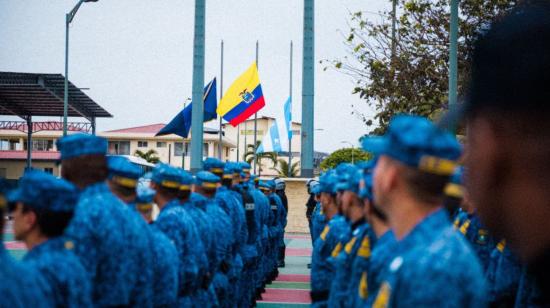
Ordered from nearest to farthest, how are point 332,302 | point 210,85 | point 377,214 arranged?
point 377,214
point 332,302
point 210,85

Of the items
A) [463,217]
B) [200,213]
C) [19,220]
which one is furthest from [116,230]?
[463,217]

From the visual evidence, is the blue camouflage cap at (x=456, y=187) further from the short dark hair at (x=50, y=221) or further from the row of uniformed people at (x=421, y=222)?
the short dark hair at (x=50, y=221)

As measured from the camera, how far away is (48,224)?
139 inches

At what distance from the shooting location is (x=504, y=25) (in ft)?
2.31

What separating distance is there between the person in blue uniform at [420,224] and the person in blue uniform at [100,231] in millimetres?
2254

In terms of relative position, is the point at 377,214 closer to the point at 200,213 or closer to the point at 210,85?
the point at 200,213

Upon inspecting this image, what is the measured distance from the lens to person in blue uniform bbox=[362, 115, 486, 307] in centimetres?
198

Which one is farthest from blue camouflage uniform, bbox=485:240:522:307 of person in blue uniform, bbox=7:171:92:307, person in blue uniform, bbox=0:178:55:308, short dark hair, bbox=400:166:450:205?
person in blue uniform, bbox=0:178:55:308

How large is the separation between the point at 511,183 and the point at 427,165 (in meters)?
1.50

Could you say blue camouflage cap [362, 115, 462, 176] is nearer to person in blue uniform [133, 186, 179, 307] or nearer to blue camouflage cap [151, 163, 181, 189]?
person in blue uniform [133, 186, 179, 307]

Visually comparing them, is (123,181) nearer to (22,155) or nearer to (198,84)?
(198,84)

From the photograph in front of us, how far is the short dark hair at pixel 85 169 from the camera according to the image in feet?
14.6

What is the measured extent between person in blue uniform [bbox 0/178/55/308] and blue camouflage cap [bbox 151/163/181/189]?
3.66 meters

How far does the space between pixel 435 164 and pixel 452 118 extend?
1397 millimetres
